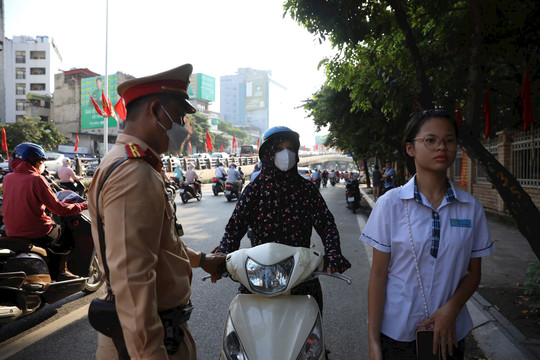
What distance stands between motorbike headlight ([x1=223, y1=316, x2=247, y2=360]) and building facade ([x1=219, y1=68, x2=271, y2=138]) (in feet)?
397

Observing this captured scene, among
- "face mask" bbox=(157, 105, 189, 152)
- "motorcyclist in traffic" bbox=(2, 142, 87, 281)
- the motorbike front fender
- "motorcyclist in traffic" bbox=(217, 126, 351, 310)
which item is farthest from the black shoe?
"face mask" bbox=(157, 105, 189, 152)

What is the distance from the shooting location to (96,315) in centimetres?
135

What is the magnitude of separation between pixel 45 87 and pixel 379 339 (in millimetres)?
63739

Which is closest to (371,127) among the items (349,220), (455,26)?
(349,220)

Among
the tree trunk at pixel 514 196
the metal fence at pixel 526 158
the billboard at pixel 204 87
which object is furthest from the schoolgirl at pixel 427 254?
the billboard at pixel 204 87

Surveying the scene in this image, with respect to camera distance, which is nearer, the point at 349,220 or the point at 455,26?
the point at 455,26

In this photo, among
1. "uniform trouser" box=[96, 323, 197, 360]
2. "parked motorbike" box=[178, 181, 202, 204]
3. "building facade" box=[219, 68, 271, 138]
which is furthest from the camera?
"building facade" box=[219, 68, 271, 138]

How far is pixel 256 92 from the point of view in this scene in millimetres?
137625

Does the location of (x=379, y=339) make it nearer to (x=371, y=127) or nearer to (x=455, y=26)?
(x=455, y=26)

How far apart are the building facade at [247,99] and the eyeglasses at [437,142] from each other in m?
121

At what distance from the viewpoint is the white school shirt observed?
1.52m

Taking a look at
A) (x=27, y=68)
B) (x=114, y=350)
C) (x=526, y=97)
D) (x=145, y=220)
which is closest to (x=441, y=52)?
(x=526, y=97)

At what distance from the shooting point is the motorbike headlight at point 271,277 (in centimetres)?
173

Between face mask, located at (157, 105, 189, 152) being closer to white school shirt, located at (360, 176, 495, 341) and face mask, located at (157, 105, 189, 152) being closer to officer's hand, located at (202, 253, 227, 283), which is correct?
officer's hand, located at (202, 253, 227, 283)
